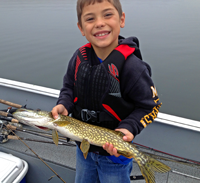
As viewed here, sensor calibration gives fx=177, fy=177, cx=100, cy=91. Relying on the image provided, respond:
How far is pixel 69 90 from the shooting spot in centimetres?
171

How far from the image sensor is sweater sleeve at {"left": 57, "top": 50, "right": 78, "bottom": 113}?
1599mm

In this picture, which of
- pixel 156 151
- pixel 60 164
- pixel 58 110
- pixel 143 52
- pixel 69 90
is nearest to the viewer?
pixel 58 110

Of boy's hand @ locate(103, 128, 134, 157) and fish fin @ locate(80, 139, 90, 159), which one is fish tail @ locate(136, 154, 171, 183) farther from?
fish fin @ locate(80, 139, 90, 159)

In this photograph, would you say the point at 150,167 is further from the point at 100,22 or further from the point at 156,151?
the point at 100,22

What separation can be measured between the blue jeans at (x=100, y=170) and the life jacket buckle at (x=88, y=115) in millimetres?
294

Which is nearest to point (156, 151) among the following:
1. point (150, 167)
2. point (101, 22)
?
point (150, 167)

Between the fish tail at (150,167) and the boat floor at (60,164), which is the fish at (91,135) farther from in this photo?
the boat floor at (60,164)

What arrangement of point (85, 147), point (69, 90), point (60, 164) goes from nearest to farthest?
point (85, 147), point (69, 90), point (60, 164)

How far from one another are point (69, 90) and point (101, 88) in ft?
1.35

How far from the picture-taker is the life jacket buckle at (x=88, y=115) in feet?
4.89

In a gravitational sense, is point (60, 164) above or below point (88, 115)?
below

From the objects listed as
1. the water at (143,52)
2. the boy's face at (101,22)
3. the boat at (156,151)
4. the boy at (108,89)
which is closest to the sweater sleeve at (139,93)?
the boy at (108,89)

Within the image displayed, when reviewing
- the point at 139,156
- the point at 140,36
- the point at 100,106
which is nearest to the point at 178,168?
the point at 139,156

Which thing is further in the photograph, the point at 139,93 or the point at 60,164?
the point at 60,164
